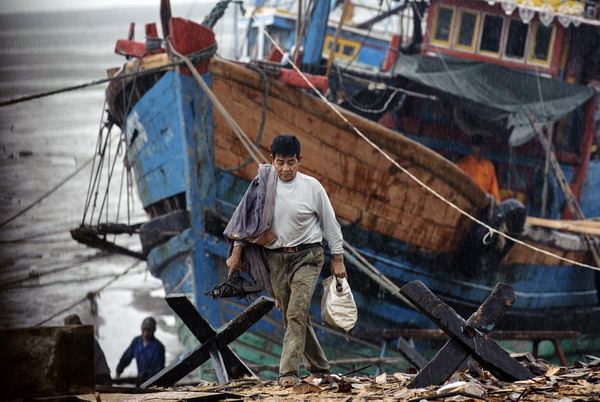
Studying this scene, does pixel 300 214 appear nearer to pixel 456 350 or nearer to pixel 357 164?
pixel 456 350

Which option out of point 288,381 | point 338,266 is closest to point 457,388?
point 288,381

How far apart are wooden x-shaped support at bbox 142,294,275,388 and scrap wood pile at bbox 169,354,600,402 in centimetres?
36

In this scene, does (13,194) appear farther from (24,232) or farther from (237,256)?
(237,256)

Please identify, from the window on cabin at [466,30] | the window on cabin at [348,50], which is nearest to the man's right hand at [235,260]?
the window on cabin at [466,30]

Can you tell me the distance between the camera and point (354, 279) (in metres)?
11.3

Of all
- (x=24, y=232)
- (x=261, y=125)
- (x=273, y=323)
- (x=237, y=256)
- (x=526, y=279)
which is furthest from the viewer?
(x=24, y=232)

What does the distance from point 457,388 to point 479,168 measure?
9.73 meters

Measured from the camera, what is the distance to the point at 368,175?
1038cm

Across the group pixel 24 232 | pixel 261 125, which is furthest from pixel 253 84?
pixel 24 232

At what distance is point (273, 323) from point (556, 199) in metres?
5.92

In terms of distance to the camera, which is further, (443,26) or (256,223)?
(443,26)

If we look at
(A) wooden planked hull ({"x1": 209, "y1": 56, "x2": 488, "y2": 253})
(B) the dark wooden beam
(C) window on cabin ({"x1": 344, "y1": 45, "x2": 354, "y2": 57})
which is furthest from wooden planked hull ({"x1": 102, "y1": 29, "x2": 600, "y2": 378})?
(B) the dark wooden beam

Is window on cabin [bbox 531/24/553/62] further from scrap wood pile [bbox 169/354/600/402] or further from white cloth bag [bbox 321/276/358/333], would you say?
white cloth bag [bbox 321/276/358/333]

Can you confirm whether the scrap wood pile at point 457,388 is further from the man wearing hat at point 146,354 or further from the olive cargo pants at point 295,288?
the man wearing hat at point 146,354
